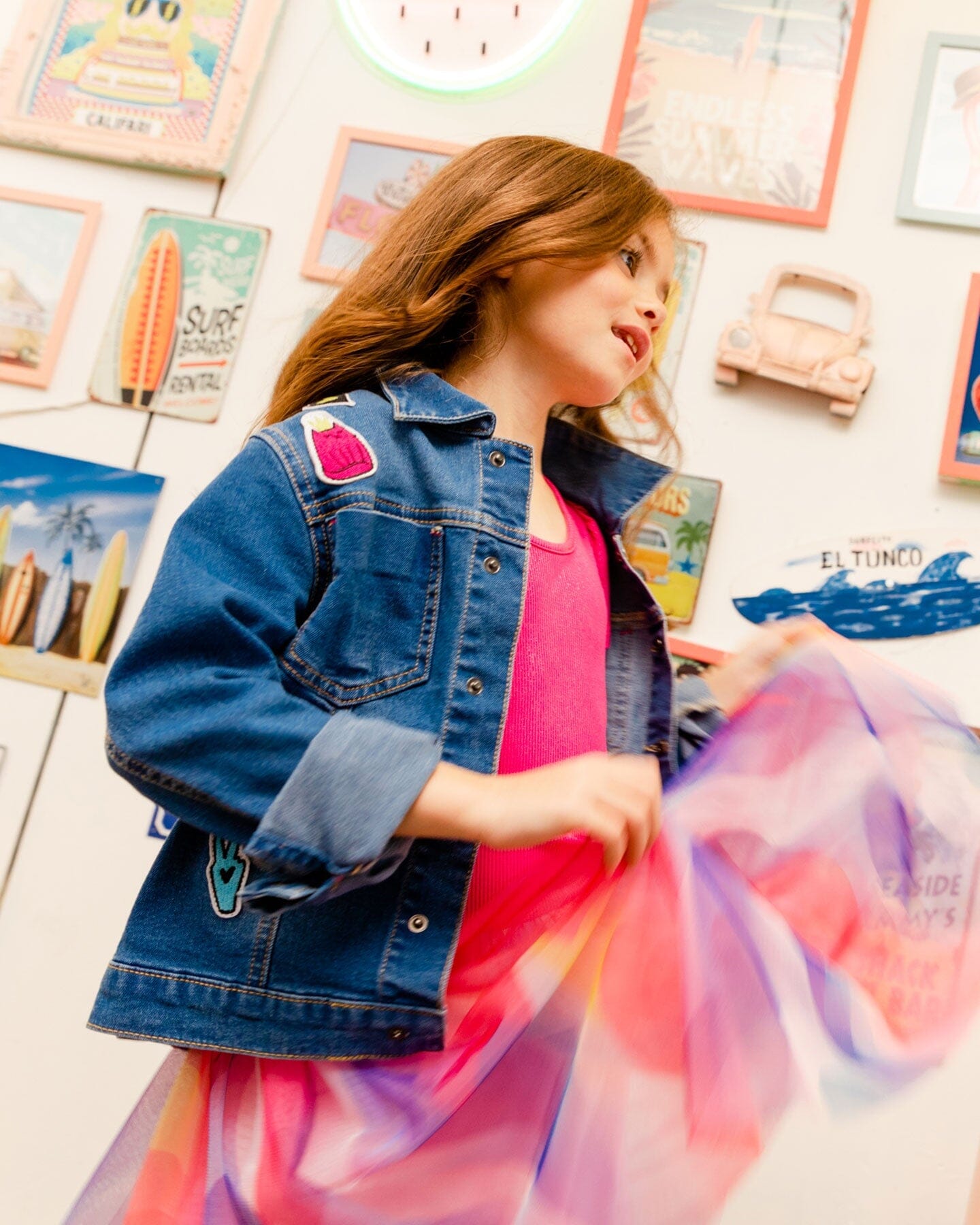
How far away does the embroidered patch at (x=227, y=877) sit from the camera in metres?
0.54

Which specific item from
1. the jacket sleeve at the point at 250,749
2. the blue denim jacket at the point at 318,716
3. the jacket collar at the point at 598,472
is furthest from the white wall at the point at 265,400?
the jacket sleeve at the point at 250,749

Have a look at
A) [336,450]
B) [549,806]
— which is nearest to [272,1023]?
[549,806]

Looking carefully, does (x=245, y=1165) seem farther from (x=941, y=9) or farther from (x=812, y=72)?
(x=941, y=9)

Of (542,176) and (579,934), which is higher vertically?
(542,176)

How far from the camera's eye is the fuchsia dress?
473 mm

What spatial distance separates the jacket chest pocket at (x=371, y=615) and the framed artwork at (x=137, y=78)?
2.37 feet

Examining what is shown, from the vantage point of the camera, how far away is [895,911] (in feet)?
1.80

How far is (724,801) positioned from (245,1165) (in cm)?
31

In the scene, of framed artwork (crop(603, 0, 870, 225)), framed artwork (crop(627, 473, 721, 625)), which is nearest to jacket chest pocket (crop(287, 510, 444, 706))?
framed artwork (crop(627, 473, 721, 625))

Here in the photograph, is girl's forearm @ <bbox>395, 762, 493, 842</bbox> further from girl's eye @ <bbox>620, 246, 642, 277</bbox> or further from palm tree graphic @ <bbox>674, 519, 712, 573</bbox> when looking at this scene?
palm tree graphic @ <bbox>674, 519, 712, 573</bbox>

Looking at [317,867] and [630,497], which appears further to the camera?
[630,497]

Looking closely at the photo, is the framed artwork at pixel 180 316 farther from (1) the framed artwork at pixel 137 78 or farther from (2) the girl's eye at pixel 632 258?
(2) the girl's eye at pixel 632 258

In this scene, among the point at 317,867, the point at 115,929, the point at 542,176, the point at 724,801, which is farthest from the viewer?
the point at 115,929

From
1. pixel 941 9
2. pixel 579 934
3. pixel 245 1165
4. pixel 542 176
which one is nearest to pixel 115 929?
pixel 245 1165
